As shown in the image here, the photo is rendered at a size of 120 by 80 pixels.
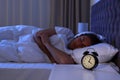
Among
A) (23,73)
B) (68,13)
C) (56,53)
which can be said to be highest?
(68,13)

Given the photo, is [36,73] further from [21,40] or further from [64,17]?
[64,17]

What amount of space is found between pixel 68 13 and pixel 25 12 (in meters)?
0.79

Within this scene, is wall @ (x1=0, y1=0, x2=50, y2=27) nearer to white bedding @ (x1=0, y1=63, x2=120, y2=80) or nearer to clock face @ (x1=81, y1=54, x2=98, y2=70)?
white bedding @ (x1=0, y1=63, x2=120, y2=80)

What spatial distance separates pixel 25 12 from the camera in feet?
13.5


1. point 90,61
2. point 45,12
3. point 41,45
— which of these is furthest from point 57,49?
point 45,12

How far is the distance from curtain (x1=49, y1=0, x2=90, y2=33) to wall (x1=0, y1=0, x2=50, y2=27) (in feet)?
0.65

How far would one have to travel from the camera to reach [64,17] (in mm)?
3955

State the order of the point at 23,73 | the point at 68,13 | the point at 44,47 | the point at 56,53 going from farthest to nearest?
the point at 68,13, the point at 44,47, the point at 56,53, the point at 23,73

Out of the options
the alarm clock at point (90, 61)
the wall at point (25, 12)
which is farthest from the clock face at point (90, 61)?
the wall at point (25, 12)

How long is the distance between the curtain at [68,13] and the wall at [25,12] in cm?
20

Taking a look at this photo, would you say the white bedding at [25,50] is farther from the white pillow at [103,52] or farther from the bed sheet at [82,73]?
the bed sheet at [82,73]

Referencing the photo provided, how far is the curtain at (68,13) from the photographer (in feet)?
12.9

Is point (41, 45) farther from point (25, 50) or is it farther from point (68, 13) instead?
point (68, 13)

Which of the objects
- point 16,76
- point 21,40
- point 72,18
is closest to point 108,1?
point 21,40
